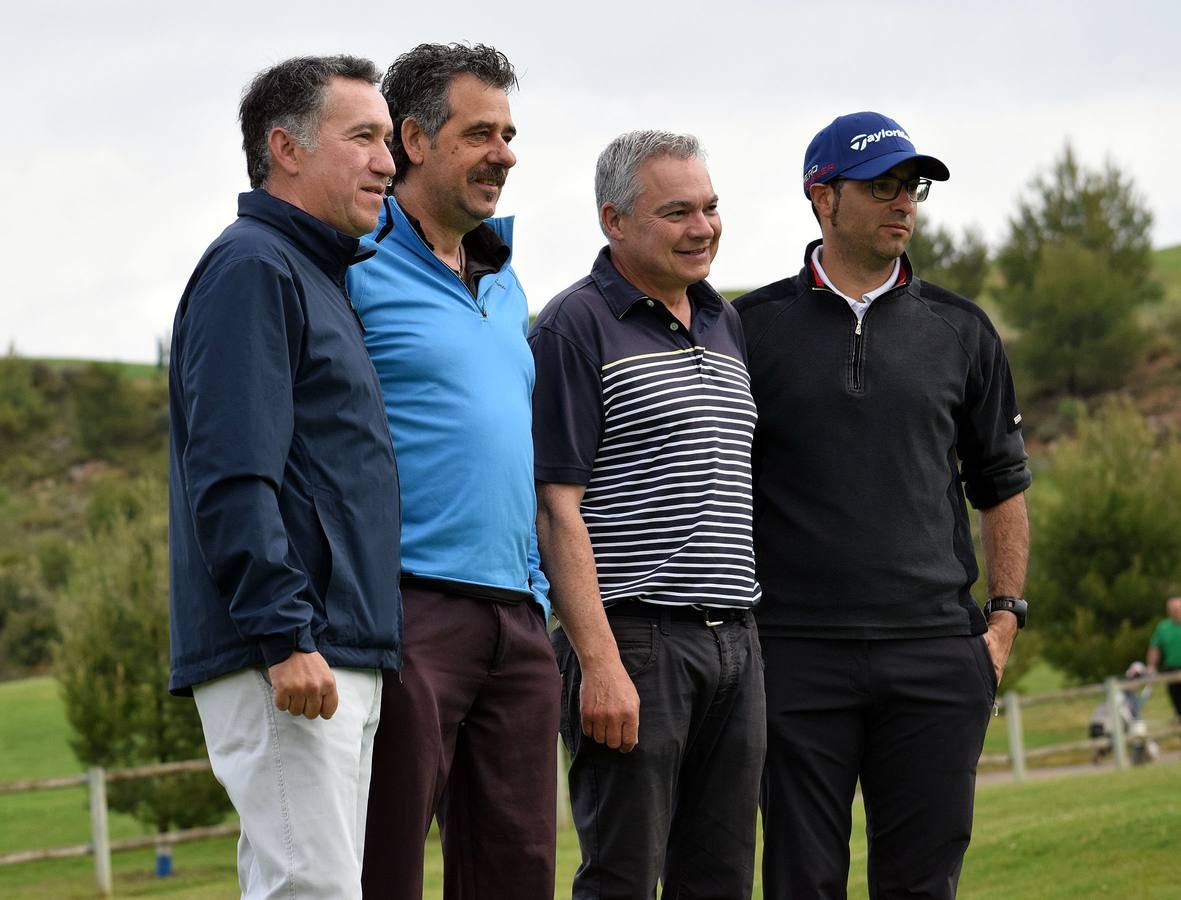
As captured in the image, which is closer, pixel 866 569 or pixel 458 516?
pixel 458 516

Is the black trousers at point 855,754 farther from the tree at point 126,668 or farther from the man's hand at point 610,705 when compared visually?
the tree at point 126,668

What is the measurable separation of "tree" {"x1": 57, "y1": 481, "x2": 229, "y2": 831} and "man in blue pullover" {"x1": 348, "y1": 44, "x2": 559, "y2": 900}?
663 inches

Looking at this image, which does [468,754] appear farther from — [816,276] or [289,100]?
[816,276]

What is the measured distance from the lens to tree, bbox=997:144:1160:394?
6359 cm

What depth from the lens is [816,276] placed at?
431cm

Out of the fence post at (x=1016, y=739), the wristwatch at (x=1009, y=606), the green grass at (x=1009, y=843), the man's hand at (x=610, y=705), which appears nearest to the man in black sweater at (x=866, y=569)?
the wristwatch at (x=1009, y=606)

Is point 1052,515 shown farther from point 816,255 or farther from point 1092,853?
point 816,255

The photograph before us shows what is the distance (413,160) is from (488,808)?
1444 mm

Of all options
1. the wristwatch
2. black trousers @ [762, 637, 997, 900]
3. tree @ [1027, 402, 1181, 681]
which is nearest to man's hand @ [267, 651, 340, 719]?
black trousers @ [762, 637, 997, 900]

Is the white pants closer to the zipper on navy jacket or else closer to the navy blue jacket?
the navy blue jacket

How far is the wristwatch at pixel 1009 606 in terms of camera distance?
14.5ft

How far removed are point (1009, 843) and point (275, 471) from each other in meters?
7.28

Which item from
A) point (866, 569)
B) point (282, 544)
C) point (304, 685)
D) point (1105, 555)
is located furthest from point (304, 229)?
point (1105, 555)

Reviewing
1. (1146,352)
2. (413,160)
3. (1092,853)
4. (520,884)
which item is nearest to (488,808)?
(520,884)
